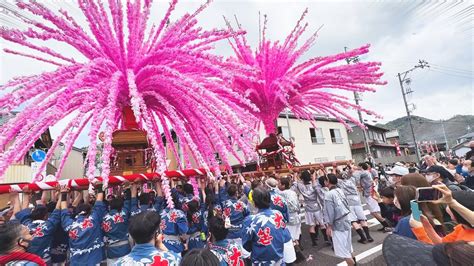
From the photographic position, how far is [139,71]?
2.77 metres

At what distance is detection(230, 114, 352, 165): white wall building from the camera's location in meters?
21.5

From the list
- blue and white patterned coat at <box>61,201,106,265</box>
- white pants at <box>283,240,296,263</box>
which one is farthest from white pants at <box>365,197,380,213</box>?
blue and white patterned coat at <box>61,201,106,265</box>

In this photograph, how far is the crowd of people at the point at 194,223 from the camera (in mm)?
2100

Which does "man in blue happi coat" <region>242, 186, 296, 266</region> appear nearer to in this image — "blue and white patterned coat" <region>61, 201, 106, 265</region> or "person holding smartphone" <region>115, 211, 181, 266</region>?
"person holding smartphone" <region>115, 211, 181, 266</region>

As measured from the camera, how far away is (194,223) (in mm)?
4457

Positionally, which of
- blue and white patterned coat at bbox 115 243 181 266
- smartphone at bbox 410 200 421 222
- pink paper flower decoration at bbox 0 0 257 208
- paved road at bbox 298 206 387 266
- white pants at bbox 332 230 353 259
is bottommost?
paved road at bbox 298 206 387 266

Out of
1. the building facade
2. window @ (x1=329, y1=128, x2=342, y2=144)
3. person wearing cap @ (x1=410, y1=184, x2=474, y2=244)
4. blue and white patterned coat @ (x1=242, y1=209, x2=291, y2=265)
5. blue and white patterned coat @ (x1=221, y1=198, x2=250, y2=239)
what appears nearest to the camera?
person wearing cap @ (x1=410, y1=184, x2=474, y2=244)

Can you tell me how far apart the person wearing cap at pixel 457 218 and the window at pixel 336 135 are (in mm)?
24236

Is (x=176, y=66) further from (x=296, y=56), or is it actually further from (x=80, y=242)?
(x=296, y=56)

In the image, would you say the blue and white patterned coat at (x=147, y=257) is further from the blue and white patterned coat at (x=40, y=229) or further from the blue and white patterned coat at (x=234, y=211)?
the blue and white patterned coat at (x=234, y=211)

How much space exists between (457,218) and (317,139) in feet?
73.8

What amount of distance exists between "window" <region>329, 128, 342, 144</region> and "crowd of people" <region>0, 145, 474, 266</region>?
1937 centimetres

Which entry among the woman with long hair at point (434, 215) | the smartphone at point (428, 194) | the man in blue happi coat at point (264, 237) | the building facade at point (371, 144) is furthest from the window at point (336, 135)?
the smartphone at point (428, 194)

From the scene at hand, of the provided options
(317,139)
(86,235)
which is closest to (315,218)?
(86,235)
